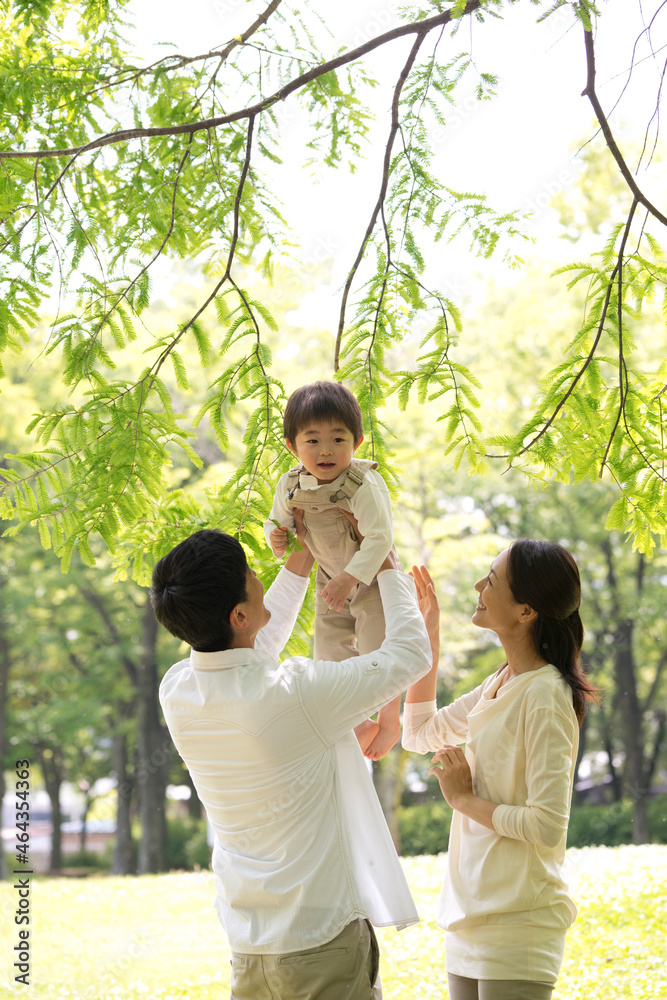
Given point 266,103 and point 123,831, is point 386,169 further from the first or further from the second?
point 123,831

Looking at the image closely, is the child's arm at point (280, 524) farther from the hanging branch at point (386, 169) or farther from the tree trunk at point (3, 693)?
the tree trunk at point (3, 693)

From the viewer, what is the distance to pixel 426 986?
558cm

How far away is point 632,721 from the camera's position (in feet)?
51.2

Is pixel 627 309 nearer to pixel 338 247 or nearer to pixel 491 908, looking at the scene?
pixel 491 908

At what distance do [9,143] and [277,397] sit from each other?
141 cm

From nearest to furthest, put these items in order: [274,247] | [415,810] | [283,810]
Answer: [283,810] → [274,247] → [415,810]

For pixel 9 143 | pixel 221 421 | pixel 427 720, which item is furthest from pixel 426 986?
pixel 9 143

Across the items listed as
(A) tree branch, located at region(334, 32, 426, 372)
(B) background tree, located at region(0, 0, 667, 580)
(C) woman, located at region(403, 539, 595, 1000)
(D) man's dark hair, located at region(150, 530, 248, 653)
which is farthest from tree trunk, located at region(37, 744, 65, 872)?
(D) man's dark hair, located at region(150, 530, 248, 653)

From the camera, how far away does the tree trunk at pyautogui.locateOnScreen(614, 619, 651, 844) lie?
47.7ft

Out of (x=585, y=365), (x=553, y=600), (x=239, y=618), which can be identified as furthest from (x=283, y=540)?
(x=585, y=365)

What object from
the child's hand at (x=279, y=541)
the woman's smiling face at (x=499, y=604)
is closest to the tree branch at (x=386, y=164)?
the child's hand at (x=279, y=541)

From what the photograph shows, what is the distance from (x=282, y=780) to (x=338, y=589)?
68cm

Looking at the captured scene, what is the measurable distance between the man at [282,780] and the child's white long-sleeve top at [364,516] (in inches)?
14.1

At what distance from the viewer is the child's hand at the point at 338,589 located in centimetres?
250
